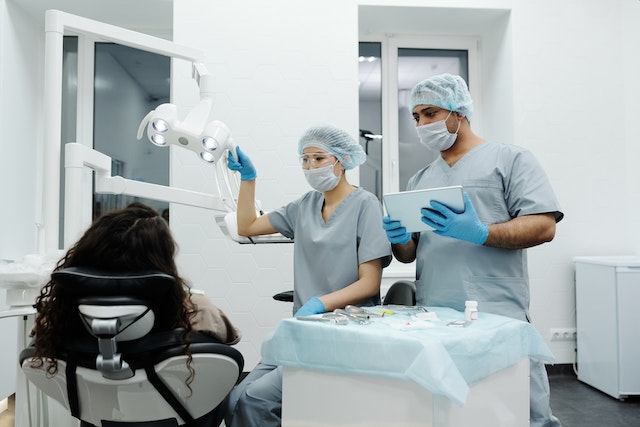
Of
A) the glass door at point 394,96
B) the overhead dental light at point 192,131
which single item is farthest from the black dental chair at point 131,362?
the glass door at point 394,96

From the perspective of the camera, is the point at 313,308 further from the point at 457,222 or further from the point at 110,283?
the point at 110,283

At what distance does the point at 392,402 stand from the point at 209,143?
40.6 inches

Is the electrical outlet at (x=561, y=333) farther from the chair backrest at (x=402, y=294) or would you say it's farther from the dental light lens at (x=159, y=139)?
the dental light lens at (x=159, y=139)

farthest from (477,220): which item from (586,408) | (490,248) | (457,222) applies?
(586,408)

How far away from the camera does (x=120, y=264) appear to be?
119 cm

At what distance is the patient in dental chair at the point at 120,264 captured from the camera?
45.8 inches

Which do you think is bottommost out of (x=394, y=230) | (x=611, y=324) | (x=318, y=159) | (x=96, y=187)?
(x=611, y=324)

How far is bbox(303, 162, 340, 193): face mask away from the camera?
178cm

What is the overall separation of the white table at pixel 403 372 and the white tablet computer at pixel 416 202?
0.33 meters

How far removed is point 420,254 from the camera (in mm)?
1670

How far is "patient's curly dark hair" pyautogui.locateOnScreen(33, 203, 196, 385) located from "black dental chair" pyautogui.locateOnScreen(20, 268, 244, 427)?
27 mm

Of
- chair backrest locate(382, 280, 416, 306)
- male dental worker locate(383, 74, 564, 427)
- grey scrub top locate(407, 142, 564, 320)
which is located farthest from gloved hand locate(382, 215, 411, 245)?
chair backrest locate(382, 280, 416, 306)

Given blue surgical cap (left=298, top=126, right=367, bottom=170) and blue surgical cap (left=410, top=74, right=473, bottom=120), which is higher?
blue surgical cap (left=410, top=74, right=473, bottom=120)

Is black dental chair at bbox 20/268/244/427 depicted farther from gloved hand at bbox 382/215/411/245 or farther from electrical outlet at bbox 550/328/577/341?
electrical outlet at bbox 550/328/577/341
